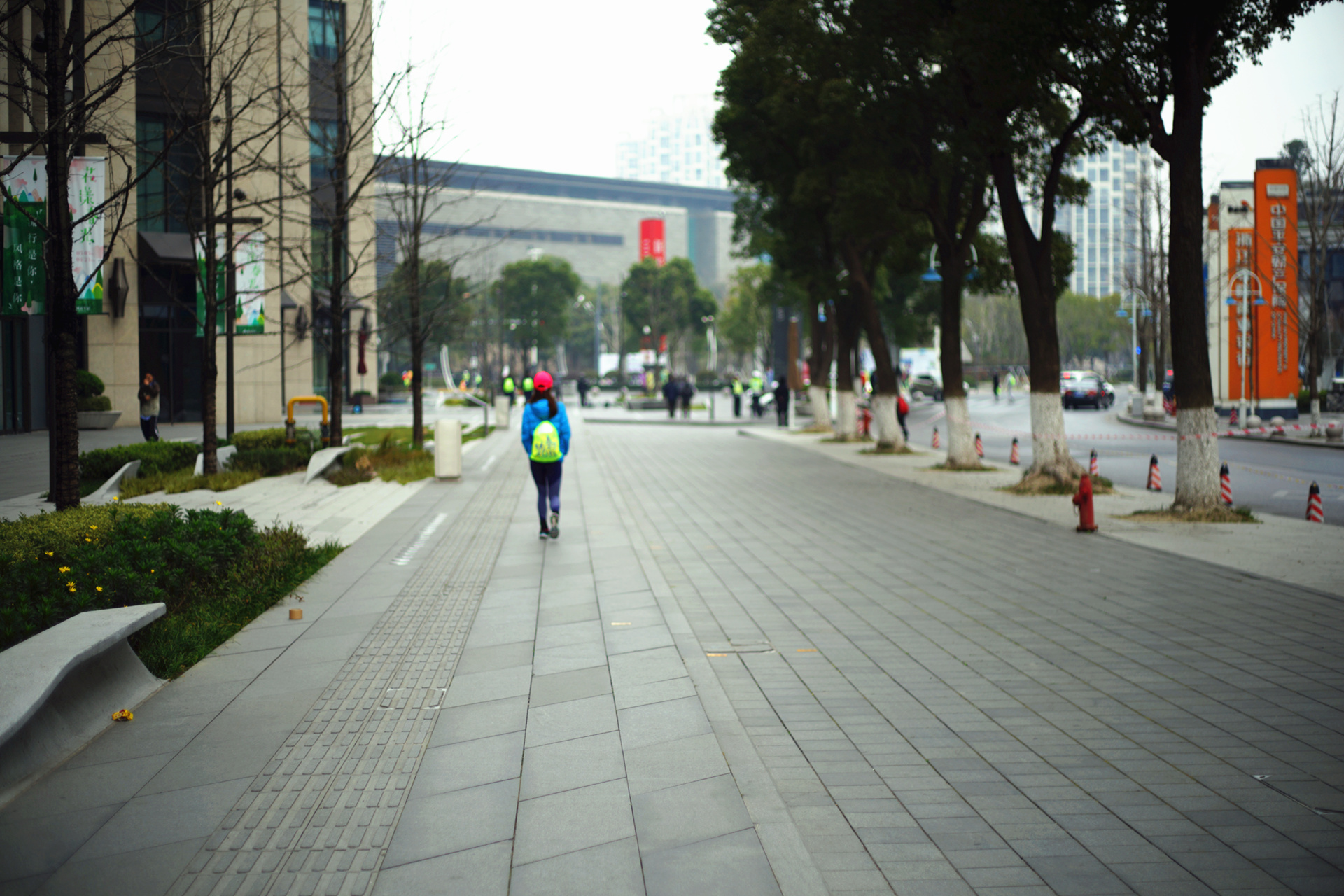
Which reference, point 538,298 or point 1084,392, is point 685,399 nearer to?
point 1084,392

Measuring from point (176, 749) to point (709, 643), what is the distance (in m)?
3.48

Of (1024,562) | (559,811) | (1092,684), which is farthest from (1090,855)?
(1024,562)

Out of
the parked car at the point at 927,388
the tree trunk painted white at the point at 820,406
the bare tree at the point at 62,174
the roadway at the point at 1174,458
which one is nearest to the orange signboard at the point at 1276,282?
the roadway at the point at 1174,458

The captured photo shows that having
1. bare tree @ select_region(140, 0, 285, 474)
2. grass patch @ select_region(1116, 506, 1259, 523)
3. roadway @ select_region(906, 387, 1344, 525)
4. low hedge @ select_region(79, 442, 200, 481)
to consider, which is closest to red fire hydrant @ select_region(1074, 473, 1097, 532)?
grass patch @ select_region(1116, 506, 1259, 523)

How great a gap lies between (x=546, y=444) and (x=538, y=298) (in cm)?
9741

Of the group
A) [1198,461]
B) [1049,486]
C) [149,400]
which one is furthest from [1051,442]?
[149,400]

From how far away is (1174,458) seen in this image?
87.3 ft

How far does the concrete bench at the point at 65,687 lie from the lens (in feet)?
15.7

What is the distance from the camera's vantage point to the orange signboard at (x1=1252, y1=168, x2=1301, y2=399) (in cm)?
3931

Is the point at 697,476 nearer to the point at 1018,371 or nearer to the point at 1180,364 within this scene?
the point at 1180,364

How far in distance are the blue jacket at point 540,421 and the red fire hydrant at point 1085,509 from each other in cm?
601

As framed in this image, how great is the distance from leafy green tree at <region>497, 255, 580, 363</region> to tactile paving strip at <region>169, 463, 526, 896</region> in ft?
323

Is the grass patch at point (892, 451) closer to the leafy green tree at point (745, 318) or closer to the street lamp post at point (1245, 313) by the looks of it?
the street lamp post at point (1245, 313)

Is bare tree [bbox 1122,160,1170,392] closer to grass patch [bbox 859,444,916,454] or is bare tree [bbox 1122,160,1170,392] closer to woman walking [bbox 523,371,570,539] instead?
grass patch [bbox 859,444,916,454]
